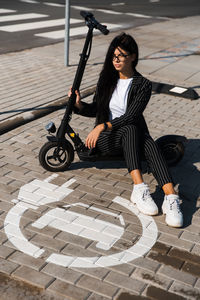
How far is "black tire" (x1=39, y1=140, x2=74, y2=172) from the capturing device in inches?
200

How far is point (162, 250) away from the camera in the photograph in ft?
13.1

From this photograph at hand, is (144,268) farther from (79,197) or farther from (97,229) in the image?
(79,197)

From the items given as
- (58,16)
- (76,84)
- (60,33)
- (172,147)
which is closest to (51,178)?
(76,84)

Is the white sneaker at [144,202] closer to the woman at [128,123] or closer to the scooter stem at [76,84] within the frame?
the woman at [128,123]

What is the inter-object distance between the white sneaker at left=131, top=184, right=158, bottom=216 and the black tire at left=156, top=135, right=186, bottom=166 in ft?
3.30

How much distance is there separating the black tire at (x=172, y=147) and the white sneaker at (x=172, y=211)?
106cm

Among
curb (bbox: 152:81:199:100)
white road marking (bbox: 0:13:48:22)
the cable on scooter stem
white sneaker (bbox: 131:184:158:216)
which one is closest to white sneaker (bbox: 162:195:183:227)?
white sneaker (bbox: 131:184:158:216)

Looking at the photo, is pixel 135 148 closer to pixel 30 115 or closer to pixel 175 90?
pixel 30 115

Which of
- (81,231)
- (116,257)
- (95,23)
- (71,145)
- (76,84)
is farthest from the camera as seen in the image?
(71,145)

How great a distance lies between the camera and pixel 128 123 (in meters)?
4.82

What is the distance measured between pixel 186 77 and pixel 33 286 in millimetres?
7557

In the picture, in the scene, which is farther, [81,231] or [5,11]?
[5,11]

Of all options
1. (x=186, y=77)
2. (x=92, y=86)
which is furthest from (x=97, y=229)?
(x=186, y=77)

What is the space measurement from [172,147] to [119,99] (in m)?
0.92
